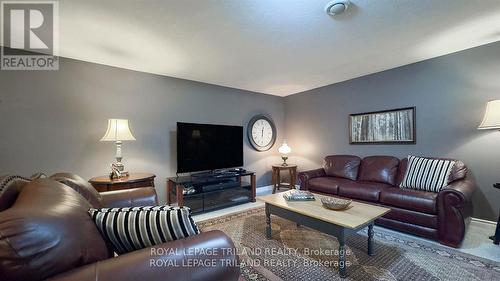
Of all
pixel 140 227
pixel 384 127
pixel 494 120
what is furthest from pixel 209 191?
pixel 494 120

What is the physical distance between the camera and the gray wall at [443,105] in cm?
262

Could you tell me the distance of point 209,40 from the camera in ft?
7.75

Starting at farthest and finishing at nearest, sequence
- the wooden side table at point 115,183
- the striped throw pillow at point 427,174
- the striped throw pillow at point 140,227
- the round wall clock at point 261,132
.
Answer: the round wall clock at point 261,132, the striped throw pillow at point 427,174, the wooden side table at point 115,183, the striped throw pillow at point 140,227

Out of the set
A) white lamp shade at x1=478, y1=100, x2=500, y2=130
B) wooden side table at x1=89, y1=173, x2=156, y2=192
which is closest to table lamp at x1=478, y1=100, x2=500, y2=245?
white lamp shade at x1=478, y1=100, x2=500, y2=130

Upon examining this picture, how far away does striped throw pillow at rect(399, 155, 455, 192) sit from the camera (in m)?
2.60

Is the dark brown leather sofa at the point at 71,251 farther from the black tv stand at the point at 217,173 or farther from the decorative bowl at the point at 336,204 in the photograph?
the black tv stand at the point at 217,173

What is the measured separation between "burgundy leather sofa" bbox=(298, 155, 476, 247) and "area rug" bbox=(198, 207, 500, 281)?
160 mm

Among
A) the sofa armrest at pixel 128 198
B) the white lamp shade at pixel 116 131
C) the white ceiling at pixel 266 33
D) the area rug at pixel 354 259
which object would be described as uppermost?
the white ceiling at pixel 266 33

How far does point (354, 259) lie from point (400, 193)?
44.0 inches

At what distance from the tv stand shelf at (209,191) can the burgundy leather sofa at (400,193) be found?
1.08 meters

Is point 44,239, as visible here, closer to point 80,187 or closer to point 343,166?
point 80,187

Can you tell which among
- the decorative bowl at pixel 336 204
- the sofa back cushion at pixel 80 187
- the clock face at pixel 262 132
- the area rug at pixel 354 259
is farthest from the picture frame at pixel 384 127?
the sofa back cushion at pixel 80 187

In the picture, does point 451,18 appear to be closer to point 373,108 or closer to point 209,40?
point 373,108

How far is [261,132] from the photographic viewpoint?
4.71m
